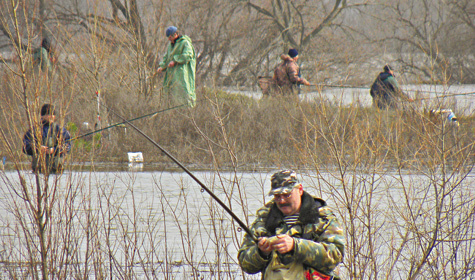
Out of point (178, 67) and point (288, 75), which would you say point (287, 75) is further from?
point (178, 67)

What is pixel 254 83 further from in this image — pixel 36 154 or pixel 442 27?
pixel 36 154

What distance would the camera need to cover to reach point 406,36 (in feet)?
102

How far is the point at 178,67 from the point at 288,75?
2560mm

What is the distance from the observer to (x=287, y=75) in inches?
517

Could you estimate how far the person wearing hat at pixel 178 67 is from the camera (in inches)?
446

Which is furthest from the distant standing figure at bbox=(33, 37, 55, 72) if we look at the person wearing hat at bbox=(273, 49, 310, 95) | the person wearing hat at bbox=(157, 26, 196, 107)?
the person wearing hat at bbox=(273, 49, 310, 95)

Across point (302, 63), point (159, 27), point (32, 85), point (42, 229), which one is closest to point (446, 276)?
point (42, 229)

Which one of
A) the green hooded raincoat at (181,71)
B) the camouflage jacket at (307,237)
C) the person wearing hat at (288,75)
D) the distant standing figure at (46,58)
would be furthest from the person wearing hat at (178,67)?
the camouflage jacket at (307,237)

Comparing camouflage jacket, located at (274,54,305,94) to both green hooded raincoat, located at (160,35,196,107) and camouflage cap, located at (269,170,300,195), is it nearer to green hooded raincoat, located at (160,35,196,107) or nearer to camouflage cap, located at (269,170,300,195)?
green hooded raincoat, located at (160,35,196,107)

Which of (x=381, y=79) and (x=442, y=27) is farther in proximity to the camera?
(x=442, y=27)

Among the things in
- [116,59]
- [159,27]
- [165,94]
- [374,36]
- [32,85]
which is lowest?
[32,85]

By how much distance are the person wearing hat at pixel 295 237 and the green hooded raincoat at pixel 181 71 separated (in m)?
8.05

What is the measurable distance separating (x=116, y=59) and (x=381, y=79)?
553 centimetres

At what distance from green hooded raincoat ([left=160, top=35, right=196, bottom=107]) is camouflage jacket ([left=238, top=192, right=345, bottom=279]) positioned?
8020mm
